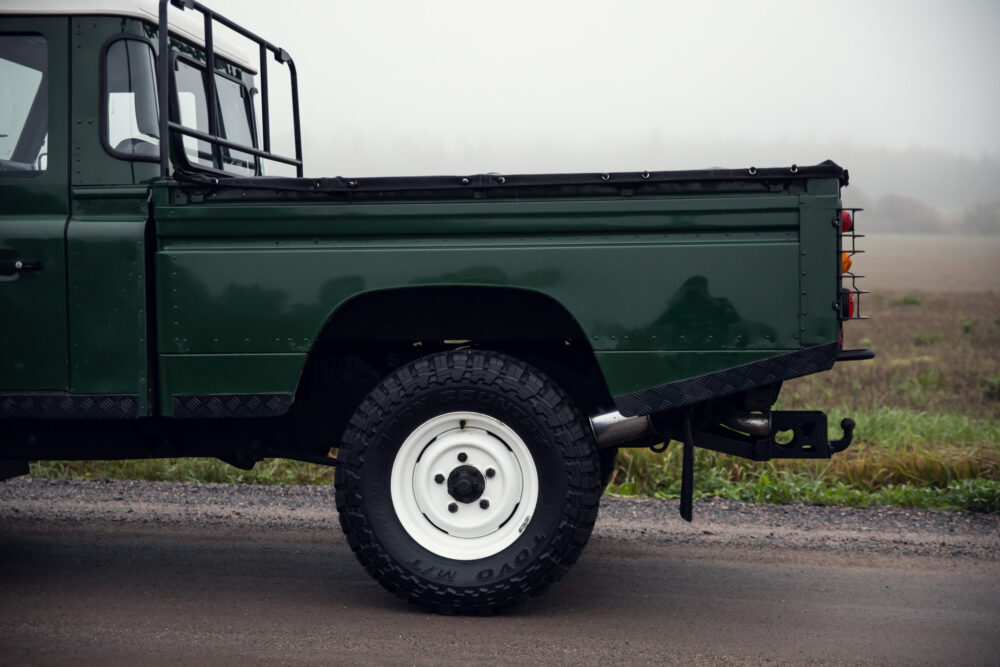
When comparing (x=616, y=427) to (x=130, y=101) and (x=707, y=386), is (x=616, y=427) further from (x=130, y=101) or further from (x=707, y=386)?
(x=130, y=101)

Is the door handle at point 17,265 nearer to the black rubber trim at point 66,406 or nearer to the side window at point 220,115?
the black rubber trim at point 66,406

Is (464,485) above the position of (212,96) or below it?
below

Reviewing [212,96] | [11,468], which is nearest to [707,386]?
[212,96]

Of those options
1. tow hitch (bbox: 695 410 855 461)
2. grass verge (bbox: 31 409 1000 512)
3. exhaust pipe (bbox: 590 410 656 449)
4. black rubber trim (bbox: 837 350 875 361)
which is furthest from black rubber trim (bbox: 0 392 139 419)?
grass verge (bbox: 31 409 1000 512)

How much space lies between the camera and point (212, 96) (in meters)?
4.80

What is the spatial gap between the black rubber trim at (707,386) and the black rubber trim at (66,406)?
203cm

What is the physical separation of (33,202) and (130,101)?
0.60m

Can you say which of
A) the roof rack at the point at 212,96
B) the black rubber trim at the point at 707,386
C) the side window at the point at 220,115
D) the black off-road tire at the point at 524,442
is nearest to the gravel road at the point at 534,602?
the black off-road tire at the point at 524,442

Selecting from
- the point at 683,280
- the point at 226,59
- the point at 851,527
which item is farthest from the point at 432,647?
the point at 226,59

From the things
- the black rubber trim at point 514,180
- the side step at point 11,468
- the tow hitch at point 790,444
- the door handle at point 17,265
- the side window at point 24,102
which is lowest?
the side step at point 11,468

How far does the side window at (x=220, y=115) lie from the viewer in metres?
5.02

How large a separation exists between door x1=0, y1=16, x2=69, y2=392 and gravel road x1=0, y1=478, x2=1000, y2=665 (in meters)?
1.06

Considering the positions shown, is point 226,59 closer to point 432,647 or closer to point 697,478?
point 432,647

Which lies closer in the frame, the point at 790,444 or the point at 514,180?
the point at 514,180
